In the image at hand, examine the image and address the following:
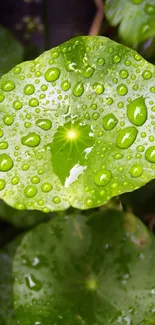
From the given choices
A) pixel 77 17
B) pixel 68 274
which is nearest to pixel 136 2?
pixel 68 274

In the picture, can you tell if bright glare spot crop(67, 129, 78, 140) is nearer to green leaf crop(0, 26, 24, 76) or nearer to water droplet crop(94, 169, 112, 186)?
water droplet crop(94, 169, 112, 186)

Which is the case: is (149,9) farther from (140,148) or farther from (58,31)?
(58,31)

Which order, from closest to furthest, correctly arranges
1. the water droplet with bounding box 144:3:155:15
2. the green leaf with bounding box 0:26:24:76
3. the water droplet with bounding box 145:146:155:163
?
the water droplet with bounding box 145:146:155:163, the water droplet with bounding box 144:3:155:15, the green leaf with bounding box 0:26:24:76

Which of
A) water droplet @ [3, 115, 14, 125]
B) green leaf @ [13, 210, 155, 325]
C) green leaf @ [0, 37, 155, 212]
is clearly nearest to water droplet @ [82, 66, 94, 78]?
green leaf @ [0, 37, 155, 212]

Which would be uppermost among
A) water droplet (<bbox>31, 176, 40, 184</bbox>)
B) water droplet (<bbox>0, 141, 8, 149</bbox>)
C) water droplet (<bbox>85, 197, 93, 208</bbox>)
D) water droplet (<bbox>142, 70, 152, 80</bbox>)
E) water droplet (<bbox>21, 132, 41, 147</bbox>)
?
water droplet (<bbox>142, 70, 152, 80</bbox>)

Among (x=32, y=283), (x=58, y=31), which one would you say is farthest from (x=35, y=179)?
(x=58, y=31)

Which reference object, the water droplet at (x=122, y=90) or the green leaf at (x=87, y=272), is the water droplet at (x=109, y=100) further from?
the green leaf at (x=87, y=272)
